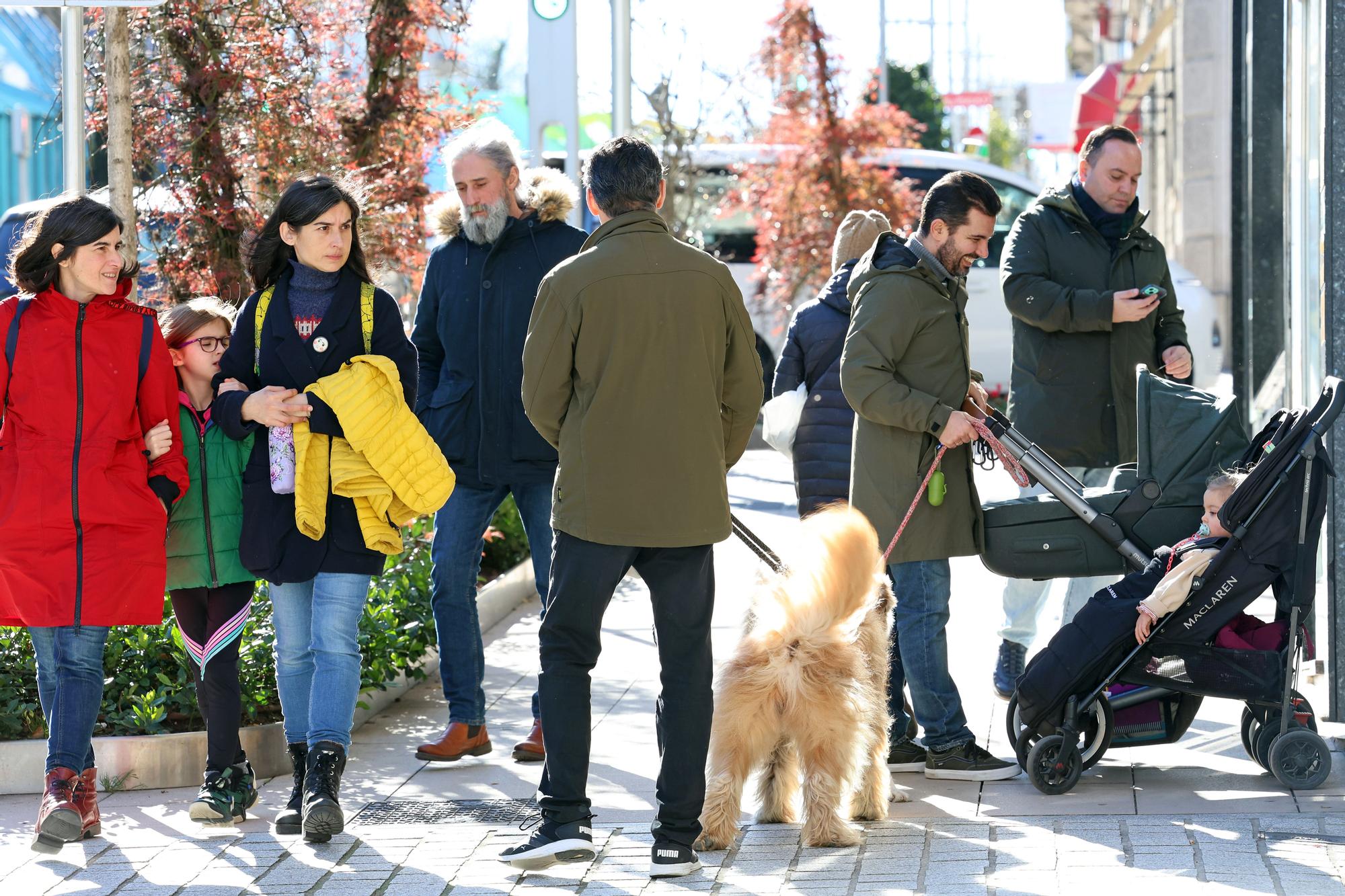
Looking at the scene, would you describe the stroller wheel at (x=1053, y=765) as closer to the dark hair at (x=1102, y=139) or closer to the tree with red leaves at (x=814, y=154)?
the dark hair at (x=1102, y=139)

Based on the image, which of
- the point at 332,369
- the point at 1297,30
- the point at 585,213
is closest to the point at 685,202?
the point at 585,213

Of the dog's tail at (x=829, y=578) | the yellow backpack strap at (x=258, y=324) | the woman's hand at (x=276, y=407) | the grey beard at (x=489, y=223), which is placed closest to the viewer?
the dog's tail at (x=829, y=578)

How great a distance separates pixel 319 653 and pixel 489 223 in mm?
1654

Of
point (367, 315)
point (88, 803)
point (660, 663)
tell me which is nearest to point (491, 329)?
point (367, 315)

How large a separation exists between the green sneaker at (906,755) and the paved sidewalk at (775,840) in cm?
10

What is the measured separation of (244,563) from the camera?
5070 millimetres

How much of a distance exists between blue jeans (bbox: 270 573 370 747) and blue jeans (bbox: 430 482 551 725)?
0.79m

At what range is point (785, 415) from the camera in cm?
630

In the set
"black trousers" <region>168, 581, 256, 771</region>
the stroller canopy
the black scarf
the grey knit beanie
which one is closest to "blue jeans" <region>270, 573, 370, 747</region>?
"black trousers" <region>168, 581, 256, 771</region>

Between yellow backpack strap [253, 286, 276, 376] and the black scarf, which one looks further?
the black scarf

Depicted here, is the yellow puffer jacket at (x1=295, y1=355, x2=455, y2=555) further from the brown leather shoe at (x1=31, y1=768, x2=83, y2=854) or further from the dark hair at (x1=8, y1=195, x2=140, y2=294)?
the brown leather shoe at (x1=31, y1=768, x2=83, y2=854)

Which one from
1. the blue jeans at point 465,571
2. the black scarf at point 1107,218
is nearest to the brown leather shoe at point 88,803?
the blue jeans at point 465,571

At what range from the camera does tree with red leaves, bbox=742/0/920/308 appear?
52.9 ft

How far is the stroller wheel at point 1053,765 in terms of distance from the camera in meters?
5.26
